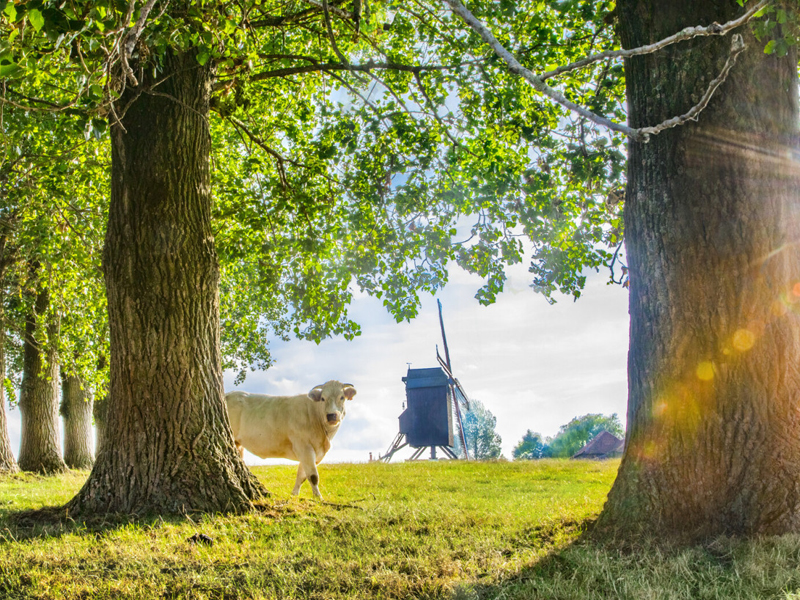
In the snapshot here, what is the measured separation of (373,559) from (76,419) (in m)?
17.3

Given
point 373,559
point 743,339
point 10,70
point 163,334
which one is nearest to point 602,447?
point 163,334

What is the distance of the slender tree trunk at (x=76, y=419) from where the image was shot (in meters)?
18.8

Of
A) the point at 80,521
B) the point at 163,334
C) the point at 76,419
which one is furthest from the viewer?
the point at 76,419

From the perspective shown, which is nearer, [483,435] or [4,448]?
[4,448]

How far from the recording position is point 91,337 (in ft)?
55.9

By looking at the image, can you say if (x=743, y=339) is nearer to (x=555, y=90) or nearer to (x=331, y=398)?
(x=555, y=90)

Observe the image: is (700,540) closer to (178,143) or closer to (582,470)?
(178,143)

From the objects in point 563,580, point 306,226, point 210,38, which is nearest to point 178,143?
point 210,38

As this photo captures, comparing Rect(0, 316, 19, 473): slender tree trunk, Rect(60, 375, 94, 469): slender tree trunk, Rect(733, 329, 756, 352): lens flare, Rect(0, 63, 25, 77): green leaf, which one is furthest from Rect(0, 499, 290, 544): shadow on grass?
Rect(60, 375, 94, 469): slender tree trunk

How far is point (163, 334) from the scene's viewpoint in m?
7.32

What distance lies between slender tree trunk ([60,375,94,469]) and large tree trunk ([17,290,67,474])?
82.4 inches

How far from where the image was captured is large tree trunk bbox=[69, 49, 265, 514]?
277 inches

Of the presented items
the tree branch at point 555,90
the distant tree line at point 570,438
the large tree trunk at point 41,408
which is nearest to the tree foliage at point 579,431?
the distant tree line at point 570,438

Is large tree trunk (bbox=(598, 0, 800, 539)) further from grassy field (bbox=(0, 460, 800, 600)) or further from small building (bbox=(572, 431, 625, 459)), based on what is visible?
small building (bbox=(572, 431, 625, 459))
